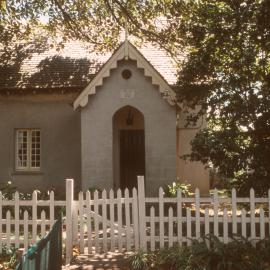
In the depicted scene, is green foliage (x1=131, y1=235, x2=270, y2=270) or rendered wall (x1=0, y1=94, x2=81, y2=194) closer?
green foliage (x1=131, y1=235, x2=270, y2=270)

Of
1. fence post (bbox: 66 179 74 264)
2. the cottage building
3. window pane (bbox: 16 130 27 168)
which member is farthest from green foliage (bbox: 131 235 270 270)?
window pane (bbox: 16 130 27 168)

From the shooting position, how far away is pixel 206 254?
28.0 feet

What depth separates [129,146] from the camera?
1977 cm

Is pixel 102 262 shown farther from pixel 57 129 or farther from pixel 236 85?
pixel 57 129

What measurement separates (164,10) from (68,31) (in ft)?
16.7

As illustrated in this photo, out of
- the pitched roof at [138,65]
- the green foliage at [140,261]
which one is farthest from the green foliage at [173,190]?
the green foliage at [140,261]

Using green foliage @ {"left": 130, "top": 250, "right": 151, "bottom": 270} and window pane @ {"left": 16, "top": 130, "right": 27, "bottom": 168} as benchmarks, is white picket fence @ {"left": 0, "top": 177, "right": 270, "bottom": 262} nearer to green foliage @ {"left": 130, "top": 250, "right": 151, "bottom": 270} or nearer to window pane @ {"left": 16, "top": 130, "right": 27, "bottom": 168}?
green foliage @ {"left": 130, "top": 250, "right": 151, "bottom": 270}

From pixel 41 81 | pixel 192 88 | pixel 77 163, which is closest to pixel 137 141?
pixel 77 163

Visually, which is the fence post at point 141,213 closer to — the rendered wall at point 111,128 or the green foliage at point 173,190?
the green foliage at point 173,190

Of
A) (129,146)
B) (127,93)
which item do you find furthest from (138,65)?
(129,146)

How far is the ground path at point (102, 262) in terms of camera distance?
28.5ft

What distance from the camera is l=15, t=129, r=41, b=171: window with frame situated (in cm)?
2045

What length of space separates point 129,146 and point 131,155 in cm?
44

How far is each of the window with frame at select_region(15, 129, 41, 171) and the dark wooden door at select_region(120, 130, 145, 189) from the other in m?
4.12
